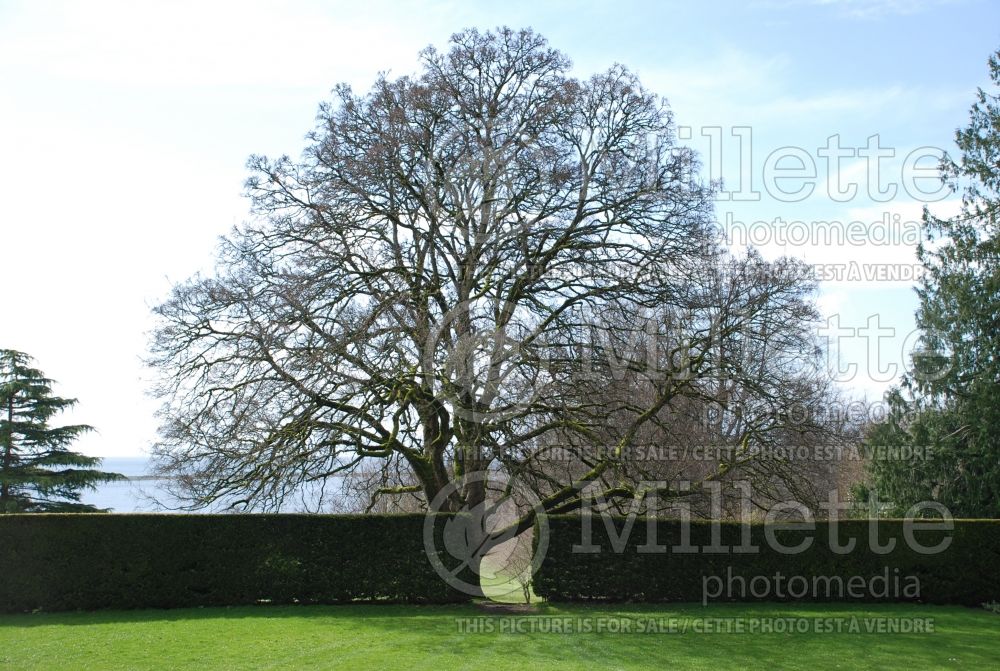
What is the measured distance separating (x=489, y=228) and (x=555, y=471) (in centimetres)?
563

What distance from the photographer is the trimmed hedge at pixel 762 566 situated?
15844mm

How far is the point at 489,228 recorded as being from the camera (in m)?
15.3

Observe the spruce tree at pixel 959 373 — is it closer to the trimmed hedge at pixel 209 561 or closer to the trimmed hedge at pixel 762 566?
the trimmed hedge at pixel 762 566

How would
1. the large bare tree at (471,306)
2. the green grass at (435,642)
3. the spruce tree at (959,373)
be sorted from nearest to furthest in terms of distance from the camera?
the green grass at (435,642)
the large bare tree at (471,306)
the spruce tree at (959,373)

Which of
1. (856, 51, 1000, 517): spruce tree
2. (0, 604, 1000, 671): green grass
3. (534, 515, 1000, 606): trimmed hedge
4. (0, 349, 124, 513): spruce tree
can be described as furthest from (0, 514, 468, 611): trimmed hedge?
(856, 51, 1000, 517): spruce tree

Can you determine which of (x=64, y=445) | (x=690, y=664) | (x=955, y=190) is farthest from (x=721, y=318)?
(x=64, y=445)

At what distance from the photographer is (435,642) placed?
11844 mm

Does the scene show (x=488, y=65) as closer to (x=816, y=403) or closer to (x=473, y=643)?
(x=816, y=403)

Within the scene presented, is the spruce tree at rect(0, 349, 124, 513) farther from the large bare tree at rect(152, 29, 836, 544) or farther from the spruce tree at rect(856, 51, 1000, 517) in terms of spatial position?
the spruce tree at rect(856, 51, 1000, 517)

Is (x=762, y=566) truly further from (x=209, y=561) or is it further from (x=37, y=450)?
(x=37, y=450)

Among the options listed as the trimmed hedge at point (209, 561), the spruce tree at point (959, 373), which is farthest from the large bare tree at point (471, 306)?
the spruce tree at point (959, 373)

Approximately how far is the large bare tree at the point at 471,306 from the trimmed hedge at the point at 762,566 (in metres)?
1.27

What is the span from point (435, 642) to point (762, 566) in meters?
7.47

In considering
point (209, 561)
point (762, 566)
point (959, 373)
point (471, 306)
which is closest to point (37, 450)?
point (209, 561)
